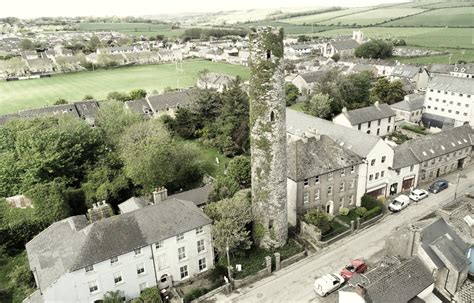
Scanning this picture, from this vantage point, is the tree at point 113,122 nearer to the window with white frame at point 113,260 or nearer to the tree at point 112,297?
the window with white frame at point 113,260

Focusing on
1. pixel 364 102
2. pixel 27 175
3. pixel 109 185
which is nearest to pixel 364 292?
pixel 109 185

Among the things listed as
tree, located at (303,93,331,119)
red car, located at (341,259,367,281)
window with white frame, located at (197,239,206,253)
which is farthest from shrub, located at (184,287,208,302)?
tree, located at (303,93,331,119)

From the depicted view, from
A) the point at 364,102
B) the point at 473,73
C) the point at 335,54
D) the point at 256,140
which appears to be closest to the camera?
the point at 256,140

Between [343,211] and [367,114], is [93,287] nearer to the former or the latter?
[343,211]

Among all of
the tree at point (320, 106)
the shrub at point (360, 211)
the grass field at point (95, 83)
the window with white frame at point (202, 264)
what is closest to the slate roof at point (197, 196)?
the window with white frame at point (202, 264)

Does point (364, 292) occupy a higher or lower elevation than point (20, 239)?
higher

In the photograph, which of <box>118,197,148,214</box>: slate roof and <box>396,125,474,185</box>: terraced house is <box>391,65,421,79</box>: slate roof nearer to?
<box>396,125,474,185</box>: terraced house

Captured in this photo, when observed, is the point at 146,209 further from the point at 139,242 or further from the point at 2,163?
the point at 2,163

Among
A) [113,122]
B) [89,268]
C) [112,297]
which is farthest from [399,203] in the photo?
[113,122]
